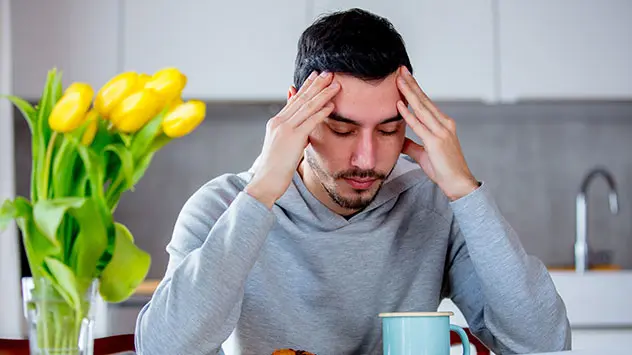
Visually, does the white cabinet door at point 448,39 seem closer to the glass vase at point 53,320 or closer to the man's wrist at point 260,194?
the man's wrist at point 260,194

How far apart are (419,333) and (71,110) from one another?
19.1 inches

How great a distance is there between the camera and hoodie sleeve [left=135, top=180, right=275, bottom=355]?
1217 mm

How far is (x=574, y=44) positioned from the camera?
3.37 meters

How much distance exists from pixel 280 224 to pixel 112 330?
1.75 metres

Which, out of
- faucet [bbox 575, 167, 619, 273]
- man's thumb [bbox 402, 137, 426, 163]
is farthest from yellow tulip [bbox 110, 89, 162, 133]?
faucet [bbox 575, 167, 619, 273]

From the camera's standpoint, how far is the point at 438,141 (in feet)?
4.70

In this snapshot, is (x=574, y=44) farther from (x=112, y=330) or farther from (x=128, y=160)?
(x=128, y=160)

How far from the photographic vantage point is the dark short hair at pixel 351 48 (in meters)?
1.42

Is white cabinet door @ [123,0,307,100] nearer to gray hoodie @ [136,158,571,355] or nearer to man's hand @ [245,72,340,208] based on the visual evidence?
gray hoodie @ [136,158,571,355]

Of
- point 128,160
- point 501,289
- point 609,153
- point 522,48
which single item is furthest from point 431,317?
point 609,153

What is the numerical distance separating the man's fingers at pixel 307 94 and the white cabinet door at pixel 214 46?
1.91m

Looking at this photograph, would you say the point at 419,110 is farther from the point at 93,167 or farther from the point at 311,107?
the point at 93,167

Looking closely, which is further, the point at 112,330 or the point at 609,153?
the point at 609,153

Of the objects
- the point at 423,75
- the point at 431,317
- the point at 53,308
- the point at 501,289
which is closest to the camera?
the point at 53,308
